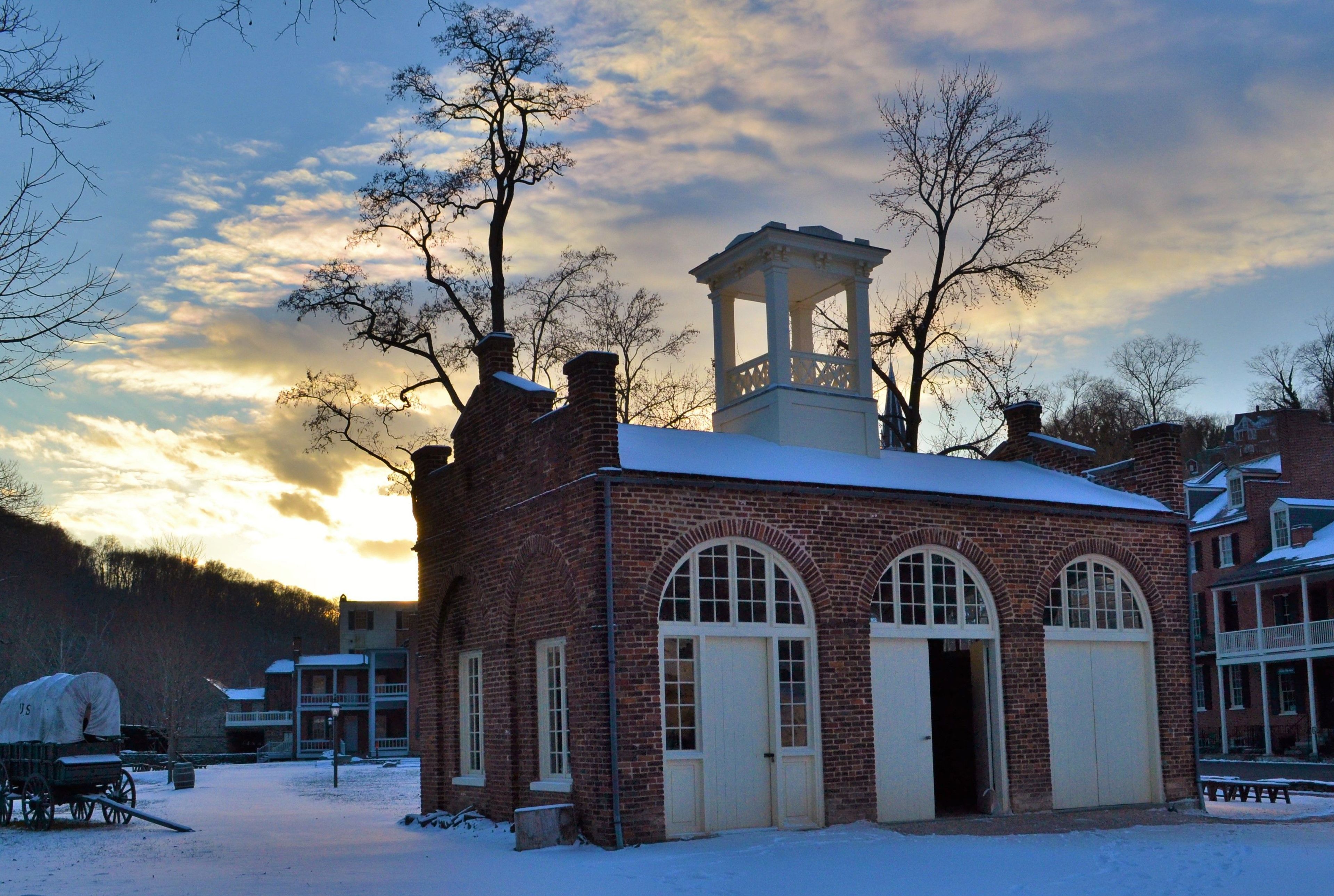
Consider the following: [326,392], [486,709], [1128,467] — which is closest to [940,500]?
[1128,467]

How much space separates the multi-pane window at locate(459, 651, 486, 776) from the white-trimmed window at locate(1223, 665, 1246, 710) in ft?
110

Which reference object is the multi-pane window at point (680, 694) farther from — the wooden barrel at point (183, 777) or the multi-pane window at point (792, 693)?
the wooden barrel at point (183, 777)

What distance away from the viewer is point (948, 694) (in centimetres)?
1962

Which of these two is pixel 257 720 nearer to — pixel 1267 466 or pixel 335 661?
pixel 335 661

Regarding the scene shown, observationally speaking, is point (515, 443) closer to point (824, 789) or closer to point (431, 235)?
point (824, 789)

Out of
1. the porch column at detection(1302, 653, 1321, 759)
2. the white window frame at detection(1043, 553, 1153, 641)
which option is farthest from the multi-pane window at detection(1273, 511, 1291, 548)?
the white window frame at detection(1043, 553, 1153, 641)

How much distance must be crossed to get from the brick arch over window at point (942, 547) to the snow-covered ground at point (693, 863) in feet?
9.85

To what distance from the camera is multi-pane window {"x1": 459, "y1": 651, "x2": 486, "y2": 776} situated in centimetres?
1803

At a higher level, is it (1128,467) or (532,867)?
(1128,467)

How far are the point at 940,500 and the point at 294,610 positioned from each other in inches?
4352

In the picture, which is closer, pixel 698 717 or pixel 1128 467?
pixel 698 717

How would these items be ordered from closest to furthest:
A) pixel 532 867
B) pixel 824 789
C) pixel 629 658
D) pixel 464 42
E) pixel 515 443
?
pixel 532 867 → pixel 629 658 → pixel 824 789 → pixel 515 443 → pixel 464 42

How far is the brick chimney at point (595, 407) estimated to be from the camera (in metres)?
14.8

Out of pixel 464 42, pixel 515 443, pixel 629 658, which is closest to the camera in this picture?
pixel 629 658
